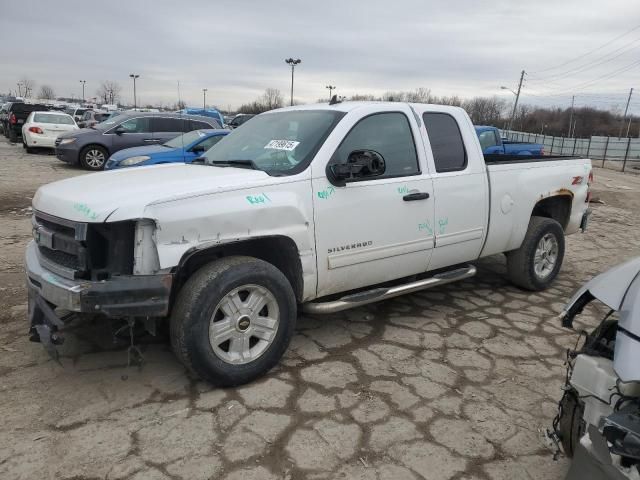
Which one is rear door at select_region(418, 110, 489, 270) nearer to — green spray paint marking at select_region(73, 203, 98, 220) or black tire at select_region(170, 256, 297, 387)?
black tire at select_region(170, 256, 297, 387)

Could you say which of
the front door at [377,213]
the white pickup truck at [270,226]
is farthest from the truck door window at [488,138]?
the front door at [377,213]

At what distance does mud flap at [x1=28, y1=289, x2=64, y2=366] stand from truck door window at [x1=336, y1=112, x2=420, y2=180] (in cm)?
224

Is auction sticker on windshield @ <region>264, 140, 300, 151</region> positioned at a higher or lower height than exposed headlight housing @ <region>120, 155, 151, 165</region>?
higher

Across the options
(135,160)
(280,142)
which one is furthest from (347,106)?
(135,160)

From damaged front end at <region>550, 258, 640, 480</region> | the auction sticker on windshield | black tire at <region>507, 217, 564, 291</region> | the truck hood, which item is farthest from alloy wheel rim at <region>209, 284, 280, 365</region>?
black tire at <region>507, 217, 564, 291</region>

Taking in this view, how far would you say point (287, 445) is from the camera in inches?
112

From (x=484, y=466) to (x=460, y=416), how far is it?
453 mm

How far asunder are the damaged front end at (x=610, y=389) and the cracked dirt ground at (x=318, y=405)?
653mm

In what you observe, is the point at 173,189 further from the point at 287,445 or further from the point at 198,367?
the point at 287,445

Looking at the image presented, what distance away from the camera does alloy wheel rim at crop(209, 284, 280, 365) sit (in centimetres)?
327

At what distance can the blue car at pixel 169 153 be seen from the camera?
32.0 feet

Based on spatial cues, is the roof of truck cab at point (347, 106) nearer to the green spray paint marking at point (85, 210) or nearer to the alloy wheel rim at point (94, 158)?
the green spray paint marking at point (85, 210)

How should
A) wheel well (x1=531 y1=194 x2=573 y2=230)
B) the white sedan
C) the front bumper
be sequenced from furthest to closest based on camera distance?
the white sedan
wheel well (x1=531 y1=194 x2=573 y2=230)
the front bumper

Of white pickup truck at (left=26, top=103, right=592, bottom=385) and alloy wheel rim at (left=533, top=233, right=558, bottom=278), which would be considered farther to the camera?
alloy wheel rim at (left=533, top=233, right=558, bottom=278)
